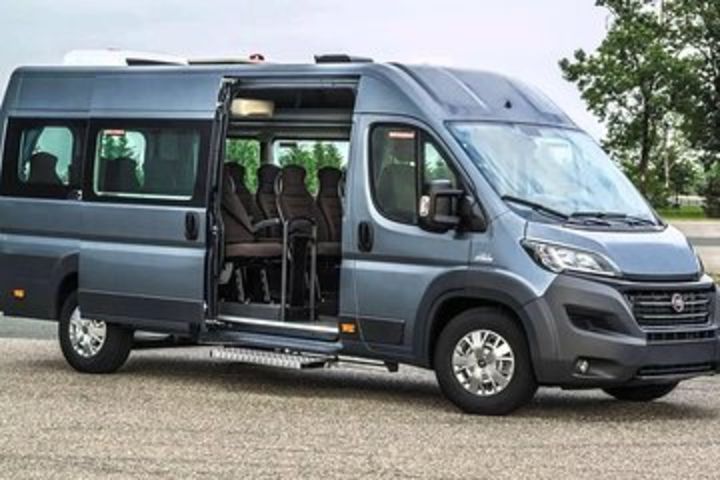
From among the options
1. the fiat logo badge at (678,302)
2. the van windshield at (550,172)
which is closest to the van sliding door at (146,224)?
the van windshield at (550,172)

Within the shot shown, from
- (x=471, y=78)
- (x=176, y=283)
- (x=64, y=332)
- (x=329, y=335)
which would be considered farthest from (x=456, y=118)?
(x=64, y=332)

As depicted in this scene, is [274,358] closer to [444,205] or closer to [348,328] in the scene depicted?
[348,328]

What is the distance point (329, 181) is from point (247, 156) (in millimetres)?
992

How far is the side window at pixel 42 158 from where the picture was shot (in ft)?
44.2

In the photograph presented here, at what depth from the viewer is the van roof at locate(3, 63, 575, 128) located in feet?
37.9

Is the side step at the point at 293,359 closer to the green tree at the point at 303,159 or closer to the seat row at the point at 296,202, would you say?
the seat row at the point at 296,202

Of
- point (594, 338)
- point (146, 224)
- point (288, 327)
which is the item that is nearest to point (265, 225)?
point (146, 224)

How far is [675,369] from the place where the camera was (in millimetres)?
10805

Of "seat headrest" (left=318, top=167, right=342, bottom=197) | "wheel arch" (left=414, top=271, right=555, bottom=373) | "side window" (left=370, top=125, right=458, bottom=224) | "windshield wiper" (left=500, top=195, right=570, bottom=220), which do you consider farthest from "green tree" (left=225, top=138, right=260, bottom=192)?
"windshield wiper" (left=500, top=195, right=570, bottom=220)

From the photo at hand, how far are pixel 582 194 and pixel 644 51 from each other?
203 ft

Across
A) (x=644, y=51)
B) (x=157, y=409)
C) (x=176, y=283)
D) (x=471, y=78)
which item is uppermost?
(x=644, y=51)

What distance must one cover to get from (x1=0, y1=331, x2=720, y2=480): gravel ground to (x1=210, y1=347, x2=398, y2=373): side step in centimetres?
25

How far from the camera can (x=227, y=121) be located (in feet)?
41.4

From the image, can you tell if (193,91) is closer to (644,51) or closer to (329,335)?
(329,335)
